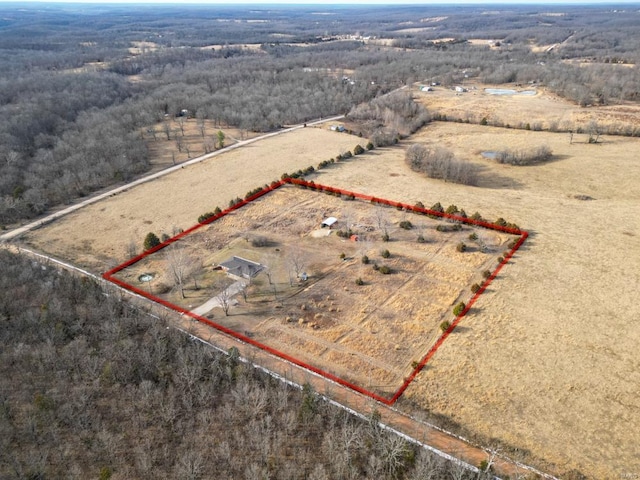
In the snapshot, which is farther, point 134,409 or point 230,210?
point 230,210

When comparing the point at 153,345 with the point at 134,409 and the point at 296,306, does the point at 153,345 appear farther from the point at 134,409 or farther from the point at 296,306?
the point at 296,306

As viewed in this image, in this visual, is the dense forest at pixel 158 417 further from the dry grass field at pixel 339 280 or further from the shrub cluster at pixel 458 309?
the shrub cluster at pixel 458 309

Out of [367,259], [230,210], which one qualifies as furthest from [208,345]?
[230,210]

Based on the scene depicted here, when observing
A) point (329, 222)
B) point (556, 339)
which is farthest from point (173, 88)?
point (556, 339)

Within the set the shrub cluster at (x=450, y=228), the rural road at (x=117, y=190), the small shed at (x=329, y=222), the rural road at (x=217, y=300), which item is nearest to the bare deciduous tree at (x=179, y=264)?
the rural road at (x=217, y=300)

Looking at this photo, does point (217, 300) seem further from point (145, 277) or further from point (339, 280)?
point (339, 280)


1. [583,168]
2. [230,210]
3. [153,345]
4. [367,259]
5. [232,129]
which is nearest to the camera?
[153,345]
